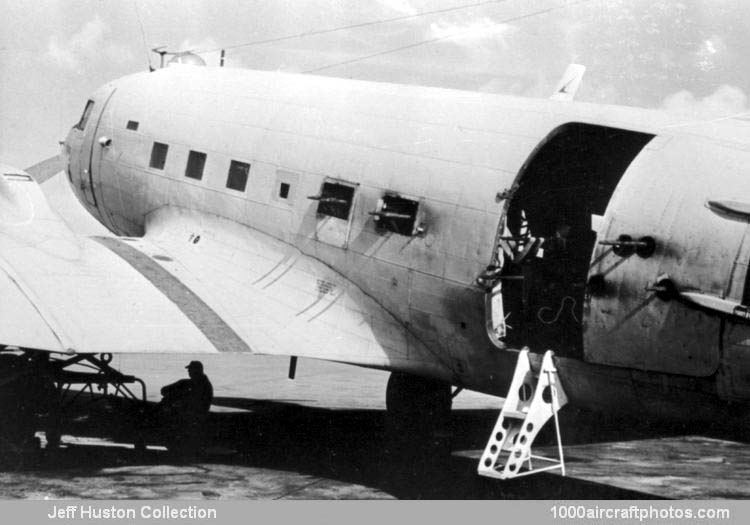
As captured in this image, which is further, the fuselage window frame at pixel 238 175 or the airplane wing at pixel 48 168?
the airplane wing at pixel 48 168

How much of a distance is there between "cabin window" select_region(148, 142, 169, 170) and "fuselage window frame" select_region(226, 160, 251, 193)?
76.6 inches

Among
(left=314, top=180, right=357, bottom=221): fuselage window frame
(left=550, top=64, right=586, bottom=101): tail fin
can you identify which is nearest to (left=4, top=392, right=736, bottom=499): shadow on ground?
(left=314, top=180, right=357, bottom=221): fuselage window frame

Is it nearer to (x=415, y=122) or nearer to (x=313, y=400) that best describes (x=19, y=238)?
(x=415, y=122)

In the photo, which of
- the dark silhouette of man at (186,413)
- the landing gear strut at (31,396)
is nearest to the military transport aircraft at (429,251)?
the landing gear strut at (31,396)

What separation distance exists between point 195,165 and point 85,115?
15.1ft

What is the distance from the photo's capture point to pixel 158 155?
16.8 meters

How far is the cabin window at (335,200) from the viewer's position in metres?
13.3

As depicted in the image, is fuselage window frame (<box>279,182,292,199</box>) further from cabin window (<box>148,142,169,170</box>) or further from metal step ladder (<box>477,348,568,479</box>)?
metal step ladder (<box>477,348,568,479</box>)

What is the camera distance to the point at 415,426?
1502 cm

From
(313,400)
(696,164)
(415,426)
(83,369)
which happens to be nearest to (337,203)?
(415,426)

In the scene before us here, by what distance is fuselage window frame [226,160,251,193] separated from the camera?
1495cm

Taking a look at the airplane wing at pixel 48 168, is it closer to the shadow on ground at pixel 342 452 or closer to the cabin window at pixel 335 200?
the shadow on ground at pixel 342 452

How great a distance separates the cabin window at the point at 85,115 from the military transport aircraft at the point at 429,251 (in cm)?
382

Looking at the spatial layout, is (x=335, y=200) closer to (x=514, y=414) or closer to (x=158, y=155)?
(x=514, y=414)
